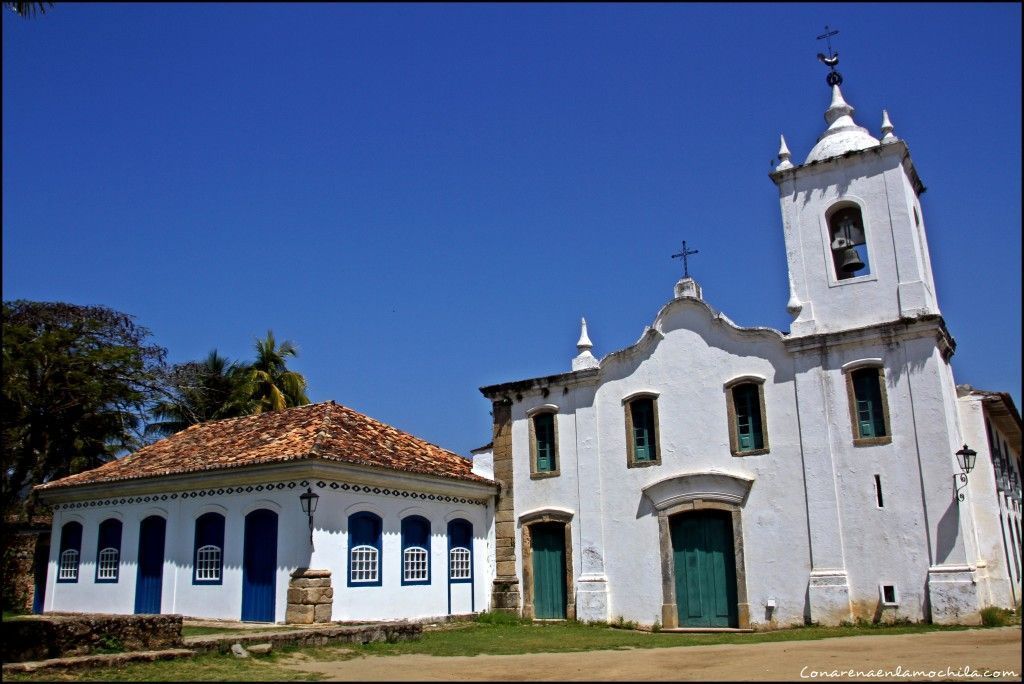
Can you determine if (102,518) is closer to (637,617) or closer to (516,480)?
(516,480)

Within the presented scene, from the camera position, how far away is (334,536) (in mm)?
16750

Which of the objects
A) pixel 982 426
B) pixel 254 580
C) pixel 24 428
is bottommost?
pixel 254 580

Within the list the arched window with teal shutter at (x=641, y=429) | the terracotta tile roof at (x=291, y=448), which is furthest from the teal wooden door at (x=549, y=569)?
the arched window with teal shutter at (x=641, y=429)

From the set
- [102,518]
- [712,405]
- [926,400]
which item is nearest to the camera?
[926,400]

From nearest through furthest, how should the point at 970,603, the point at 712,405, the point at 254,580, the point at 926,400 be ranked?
the point at 970,603 < the point at 926,400 < the point at 254,580 < the point at 712,405

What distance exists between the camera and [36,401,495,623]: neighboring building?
16625 mm

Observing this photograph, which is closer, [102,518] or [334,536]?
[334,536]

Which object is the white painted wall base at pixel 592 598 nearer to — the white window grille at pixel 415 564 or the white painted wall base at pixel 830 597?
the white window grille at pixel 415 564

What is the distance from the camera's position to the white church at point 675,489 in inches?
→ 629

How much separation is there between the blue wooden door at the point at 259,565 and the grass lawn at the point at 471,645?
316 cm

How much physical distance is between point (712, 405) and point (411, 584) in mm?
7201

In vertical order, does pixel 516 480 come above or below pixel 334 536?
above

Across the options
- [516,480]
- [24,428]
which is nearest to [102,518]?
[24,428]

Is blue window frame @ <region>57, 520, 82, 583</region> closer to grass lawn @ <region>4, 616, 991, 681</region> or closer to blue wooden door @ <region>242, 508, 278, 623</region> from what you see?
blue wooden door @ <region>242, 508, 278, 623</region>
